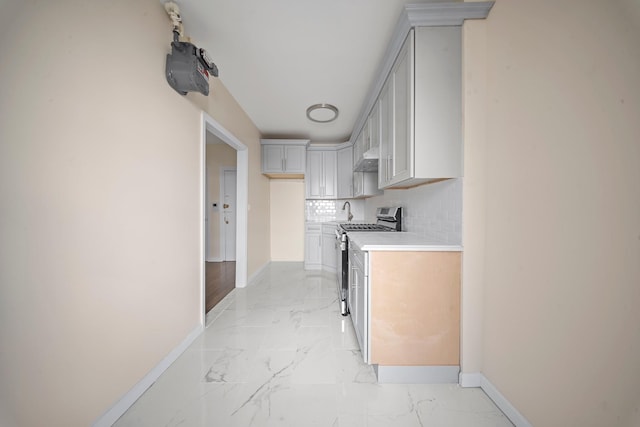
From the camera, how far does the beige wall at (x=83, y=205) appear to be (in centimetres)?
87

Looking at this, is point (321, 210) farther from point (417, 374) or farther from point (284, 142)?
point (417, 374)

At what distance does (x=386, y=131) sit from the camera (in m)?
2.10

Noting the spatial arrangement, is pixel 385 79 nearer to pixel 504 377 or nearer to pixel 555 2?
pixel 555 2

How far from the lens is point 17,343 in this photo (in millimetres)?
859

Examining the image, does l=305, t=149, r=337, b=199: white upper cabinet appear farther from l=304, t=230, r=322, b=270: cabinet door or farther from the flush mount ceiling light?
the flush mount ceiling light

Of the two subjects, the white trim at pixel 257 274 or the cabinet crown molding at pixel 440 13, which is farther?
the white trim at pixel 257 274

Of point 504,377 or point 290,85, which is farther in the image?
point 290,85

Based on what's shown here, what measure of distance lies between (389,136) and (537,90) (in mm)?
964

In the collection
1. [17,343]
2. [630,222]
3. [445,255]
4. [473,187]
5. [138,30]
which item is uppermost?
[138,30]

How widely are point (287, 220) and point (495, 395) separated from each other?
4179 millimetres

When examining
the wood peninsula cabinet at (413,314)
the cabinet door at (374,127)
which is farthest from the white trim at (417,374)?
the cabinet door at (374,127)

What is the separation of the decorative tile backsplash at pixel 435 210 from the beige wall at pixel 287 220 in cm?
272

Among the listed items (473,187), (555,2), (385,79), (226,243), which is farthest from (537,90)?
(226,243)

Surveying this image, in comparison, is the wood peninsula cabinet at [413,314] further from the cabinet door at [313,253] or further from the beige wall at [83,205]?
the cabinet door at [313,253]
